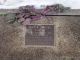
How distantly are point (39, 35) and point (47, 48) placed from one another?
380mm

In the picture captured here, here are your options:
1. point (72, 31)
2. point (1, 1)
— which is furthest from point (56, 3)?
point (1, 1)

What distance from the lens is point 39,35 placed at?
23.4 ft

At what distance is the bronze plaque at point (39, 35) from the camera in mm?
7102

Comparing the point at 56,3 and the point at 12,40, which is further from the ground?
the point at 56,3

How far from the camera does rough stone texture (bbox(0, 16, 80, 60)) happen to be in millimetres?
7043

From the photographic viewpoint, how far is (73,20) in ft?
23.1

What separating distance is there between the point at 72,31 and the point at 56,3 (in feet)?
2.63

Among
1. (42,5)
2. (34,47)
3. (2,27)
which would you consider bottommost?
(34,47)

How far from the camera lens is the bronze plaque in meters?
7.10

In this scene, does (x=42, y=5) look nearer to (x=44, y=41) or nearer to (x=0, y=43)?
(x=44, y=41)

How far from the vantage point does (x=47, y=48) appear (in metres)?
7.10

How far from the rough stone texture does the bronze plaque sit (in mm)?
101

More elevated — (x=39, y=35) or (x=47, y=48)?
(x=39, y=35)

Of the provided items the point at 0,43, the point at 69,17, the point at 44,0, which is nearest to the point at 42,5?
the point at 44,0
